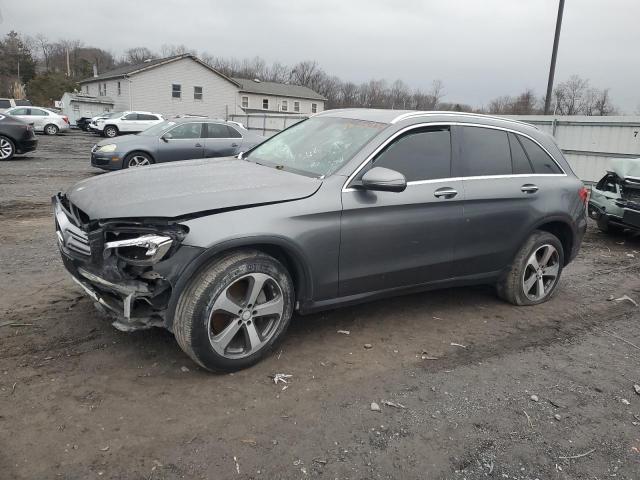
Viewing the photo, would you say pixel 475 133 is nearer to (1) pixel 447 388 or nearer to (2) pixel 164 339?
(1) pixel 447 388

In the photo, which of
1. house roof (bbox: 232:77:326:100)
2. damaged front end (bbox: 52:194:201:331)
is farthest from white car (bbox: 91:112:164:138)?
damaged front end (bbox: 52:194:201:331)

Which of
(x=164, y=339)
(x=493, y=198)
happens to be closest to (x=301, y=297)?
(x=164, y=339)

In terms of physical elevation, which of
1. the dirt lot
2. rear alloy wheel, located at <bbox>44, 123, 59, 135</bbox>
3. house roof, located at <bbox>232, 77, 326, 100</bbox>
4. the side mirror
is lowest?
the dirt lot

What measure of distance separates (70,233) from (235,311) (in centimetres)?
125

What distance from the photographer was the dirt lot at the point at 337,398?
2.61m

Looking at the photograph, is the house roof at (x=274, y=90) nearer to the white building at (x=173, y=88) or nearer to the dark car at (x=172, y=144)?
the white building at (x=173, y=88)

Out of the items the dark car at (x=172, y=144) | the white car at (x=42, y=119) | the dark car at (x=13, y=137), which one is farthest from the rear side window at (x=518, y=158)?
the white car at (x=42, y=119)

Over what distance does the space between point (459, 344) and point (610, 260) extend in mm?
4234

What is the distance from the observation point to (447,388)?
11.1 ft

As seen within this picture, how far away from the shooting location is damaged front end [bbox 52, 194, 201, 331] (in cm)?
301

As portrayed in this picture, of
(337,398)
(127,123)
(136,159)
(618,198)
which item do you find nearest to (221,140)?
(136,159)

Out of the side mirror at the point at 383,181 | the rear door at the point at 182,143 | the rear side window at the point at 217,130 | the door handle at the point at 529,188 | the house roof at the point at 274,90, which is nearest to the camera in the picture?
the side mirror at the point at 383,181

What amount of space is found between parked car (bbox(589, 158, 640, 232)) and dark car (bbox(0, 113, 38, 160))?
14.8m

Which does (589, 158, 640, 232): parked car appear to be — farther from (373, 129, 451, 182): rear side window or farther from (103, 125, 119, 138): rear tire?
(103, 125, 119, 138): rear tire
